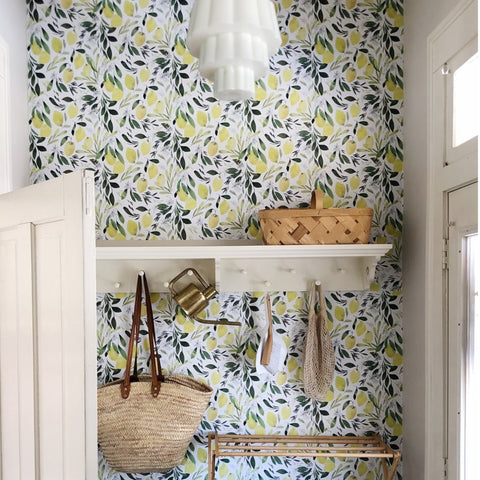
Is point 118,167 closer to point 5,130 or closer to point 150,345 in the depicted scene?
point 5,130

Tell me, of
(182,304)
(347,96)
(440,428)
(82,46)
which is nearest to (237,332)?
(182,304)

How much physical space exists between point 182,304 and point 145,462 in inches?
23.9

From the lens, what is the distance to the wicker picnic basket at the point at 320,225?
187cm

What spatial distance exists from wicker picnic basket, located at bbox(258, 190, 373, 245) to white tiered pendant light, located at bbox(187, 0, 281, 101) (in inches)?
33.4

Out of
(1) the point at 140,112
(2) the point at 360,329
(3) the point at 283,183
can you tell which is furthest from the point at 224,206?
(2) the point at 360,329

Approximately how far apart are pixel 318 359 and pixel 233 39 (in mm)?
1378

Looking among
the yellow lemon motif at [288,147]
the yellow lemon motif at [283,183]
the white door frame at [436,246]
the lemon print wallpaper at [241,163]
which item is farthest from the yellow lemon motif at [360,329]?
the yellow lemon motif at [288,147]

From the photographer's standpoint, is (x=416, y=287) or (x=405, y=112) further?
(x=405, y=112)

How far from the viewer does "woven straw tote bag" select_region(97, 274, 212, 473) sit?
1.95 meters

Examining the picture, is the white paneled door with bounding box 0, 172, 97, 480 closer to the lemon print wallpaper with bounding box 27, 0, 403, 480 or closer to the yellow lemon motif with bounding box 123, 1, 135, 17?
the lemon print wallpaper with bounding box 27, 0, 403, 480

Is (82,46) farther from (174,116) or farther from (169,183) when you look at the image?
(169,183)

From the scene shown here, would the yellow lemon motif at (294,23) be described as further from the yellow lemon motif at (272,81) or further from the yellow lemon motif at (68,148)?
the yellow lemon motif at (68,148)

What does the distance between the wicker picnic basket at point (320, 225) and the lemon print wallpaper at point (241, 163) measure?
9.6 inches

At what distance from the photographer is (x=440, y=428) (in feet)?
5.57
